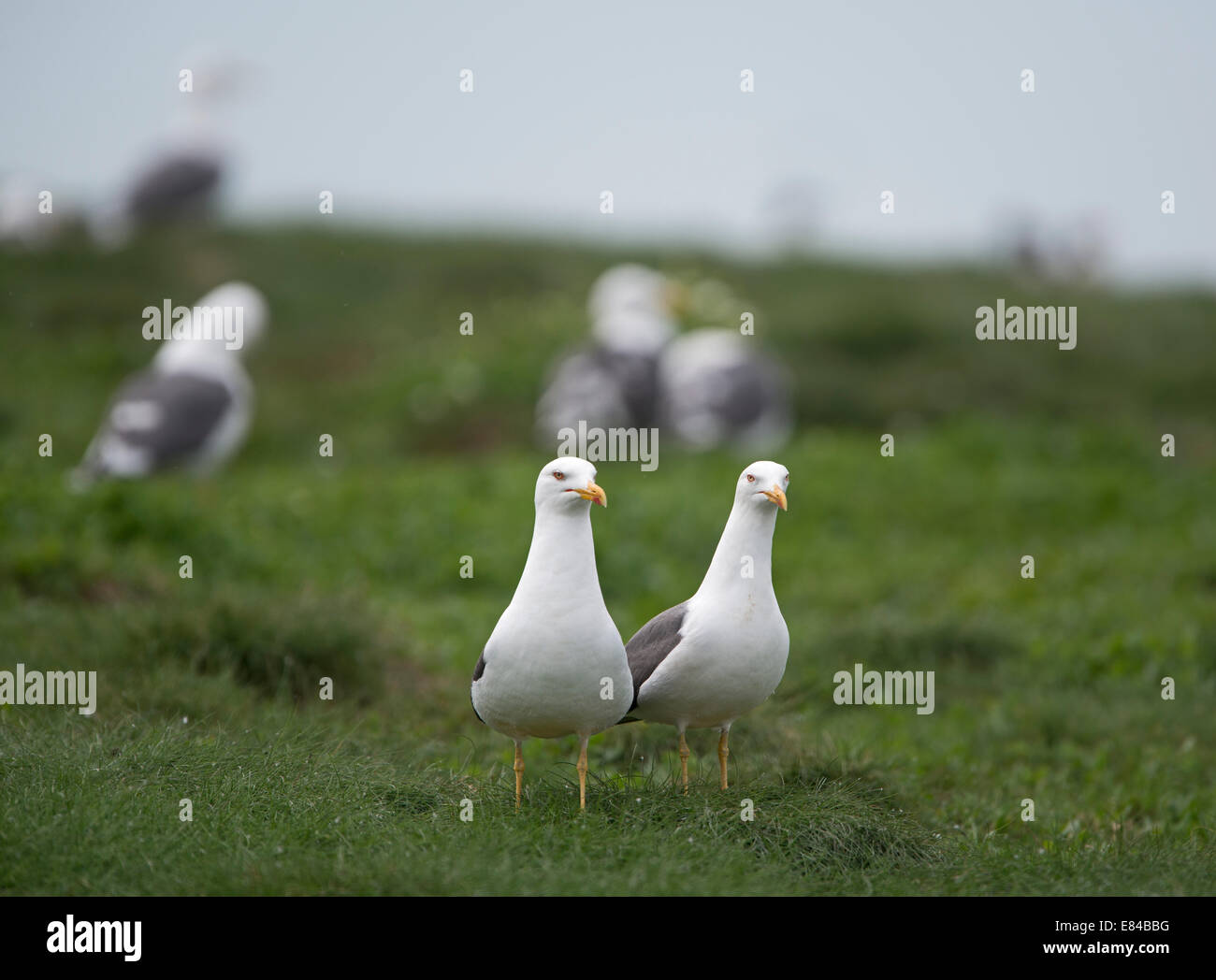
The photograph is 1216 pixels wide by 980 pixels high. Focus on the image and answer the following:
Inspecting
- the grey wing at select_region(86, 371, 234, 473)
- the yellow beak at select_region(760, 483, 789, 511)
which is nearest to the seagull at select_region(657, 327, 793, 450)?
the grey wing at select_region(86, 371, 234, 473)

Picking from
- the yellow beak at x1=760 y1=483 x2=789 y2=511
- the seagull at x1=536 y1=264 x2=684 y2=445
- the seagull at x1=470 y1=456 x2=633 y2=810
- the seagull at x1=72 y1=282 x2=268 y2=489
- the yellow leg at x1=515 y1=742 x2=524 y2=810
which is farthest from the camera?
the seagull at x1=536 y1=264 x2=684 y2=445

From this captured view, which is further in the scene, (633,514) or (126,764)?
(633,514)

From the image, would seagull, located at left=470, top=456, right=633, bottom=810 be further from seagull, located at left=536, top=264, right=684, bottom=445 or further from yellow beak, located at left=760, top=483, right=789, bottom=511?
seagull, located at left=536, top=264, right=684, bottom=445

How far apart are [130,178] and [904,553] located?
1404cm

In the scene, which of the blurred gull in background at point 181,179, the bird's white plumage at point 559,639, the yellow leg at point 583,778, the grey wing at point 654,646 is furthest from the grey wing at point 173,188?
the yellow leg at point 583,778

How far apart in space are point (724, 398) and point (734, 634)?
33.4ft

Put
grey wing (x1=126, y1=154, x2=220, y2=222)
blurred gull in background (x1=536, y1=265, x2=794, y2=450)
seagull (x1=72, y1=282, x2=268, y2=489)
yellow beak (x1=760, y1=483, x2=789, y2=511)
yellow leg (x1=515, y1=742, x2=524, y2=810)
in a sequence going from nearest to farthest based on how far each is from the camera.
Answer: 1. yellow beak (x1=760, y1=483, x2=789, y2=511)
2. yellow leg (x1=515, y1=742, x2=524, y2=810)
3. seagull (x1=72, y1=282, x2=268, y2=489)
4. blurred gull in background (x1=536, y1=265, x2=794, y2=450)
5. grey wing (x1=126, y1=154, x2=220, y2=222)

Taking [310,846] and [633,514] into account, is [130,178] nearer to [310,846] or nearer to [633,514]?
[633,514]

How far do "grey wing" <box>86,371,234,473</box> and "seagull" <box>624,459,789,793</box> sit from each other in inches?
328

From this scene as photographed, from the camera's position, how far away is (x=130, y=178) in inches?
782

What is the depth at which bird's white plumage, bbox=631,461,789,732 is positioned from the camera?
475 centimetres
